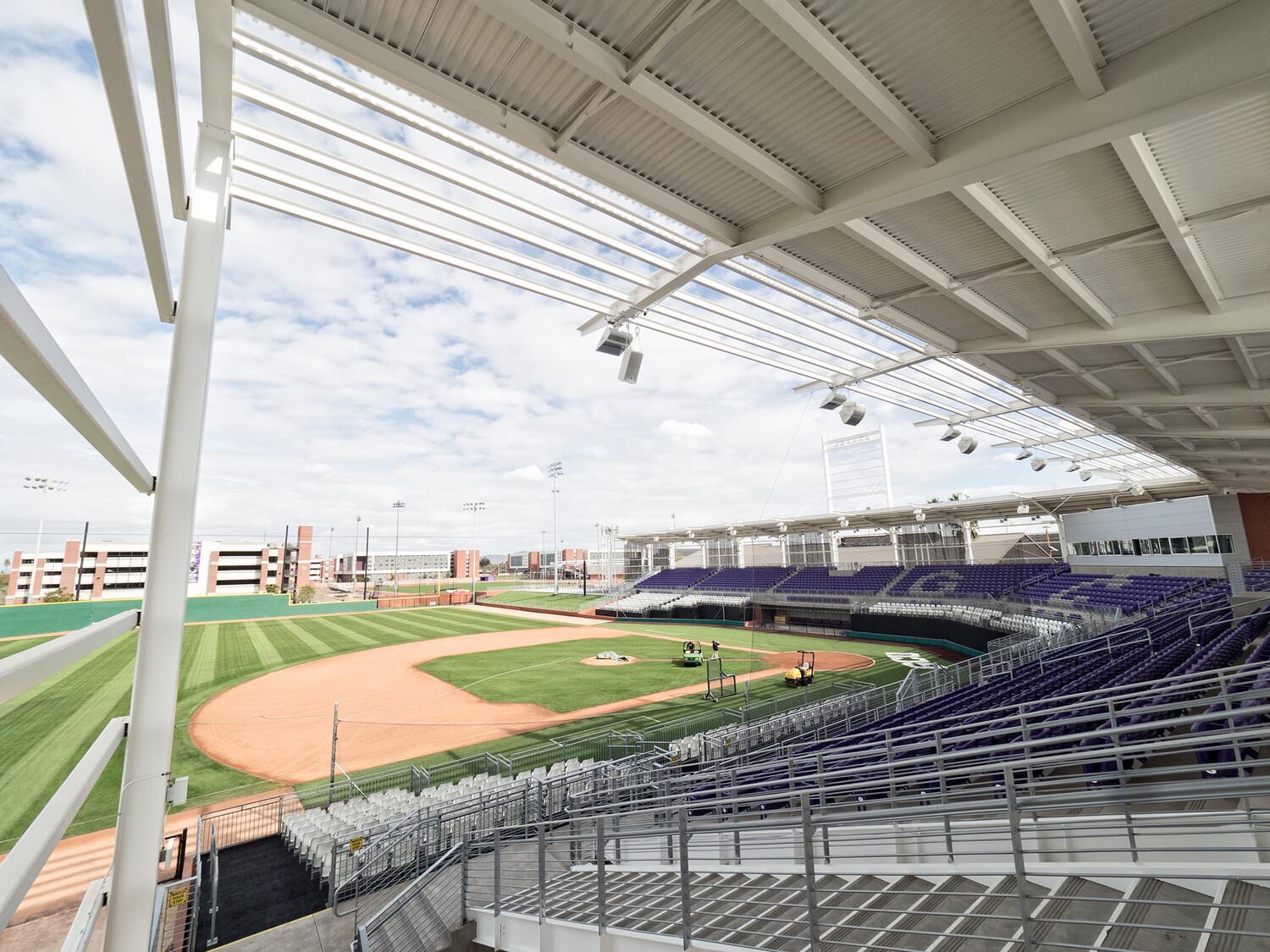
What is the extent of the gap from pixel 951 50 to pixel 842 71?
85 centimetres

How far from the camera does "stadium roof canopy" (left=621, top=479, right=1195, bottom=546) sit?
105 ft

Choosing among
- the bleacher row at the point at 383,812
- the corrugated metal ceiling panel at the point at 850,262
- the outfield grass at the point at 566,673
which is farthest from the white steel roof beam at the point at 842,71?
the outfield grass at the point at 566,673

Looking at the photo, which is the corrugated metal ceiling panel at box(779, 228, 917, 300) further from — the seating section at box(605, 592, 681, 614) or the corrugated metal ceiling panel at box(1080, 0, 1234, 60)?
the seating section at box(605, 592, 681, 614)

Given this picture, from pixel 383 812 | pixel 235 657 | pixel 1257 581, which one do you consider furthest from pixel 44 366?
pixel 235 657

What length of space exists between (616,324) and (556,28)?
5.52 m

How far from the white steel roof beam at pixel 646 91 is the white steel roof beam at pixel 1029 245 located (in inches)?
63.3

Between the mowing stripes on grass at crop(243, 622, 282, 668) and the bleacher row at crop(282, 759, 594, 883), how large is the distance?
823 inches

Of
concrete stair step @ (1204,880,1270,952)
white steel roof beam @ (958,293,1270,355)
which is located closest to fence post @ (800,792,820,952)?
concrete stair step @ (1204,880,1270,952)

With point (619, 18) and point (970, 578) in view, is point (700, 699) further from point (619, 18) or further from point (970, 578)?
point (970, 578)

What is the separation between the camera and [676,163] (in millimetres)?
5820

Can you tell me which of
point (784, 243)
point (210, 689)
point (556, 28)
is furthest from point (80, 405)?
point (210, 689)

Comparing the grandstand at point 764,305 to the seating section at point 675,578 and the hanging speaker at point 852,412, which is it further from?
the seating section at point 675,578

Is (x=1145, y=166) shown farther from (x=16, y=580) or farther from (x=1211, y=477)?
(x=1211, y=477)

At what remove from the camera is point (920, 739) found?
8070mm
